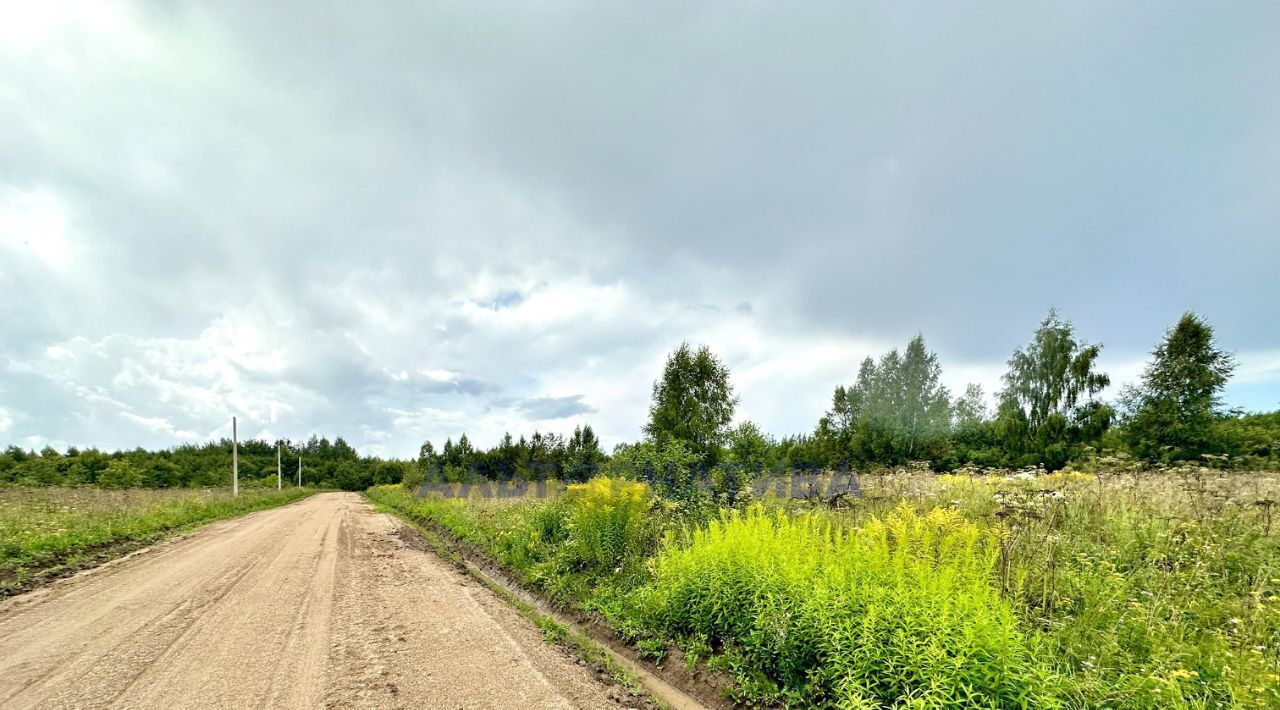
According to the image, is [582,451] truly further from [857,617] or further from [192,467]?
[192,467]

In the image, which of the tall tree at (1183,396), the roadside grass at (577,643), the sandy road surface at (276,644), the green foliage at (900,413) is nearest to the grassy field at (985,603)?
the roadside grass at (577,643)

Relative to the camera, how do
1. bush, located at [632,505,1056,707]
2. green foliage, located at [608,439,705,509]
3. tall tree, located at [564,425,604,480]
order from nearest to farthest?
1. bush, located at [632,505,1056,707]
2. green foliage, located at [608,439,705,509]
3. tall tree, located at [564,425,604,480]

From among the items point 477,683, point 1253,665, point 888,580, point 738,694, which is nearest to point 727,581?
point 738,694

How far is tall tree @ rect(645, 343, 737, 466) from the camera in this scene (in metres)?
23.2

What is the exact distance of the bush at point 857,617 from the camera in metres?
3.20

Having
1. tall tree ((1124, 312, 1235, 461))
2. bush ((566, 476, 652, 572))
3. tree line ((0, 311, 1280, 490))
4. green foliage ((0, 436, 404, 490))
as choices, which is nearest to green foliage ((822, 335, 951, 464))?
tree line ((0, 311, 1280, 490))

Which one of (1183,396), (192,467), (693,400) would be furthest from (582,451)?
(192,467)

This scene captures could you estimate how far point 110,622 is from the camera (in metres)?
5.77

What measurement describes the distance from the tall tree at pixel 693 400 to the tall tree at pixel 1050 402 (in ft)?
67.3

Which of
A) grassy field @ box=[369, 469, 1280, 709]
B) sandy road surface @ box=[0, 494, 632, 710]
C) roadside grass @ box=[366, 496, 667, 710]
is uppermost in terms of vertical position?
grassy field @ box=[369, 469, 1280, 709]

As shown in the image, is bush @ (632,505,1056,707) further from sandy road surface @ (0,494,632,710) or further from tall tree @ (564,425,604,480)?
tall tree @ (564,425,604,480)

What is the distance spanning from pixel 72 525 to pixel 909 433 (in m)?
42.9

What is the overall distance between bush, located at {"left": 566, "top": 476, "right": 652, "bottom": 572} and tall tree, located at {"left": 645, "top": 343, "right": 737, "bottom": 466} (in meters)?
14.0

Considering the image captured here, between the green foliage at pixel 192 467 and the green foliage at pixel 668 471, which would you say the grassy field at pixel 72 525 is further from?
the green foliage at pixel 192 467
